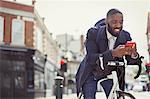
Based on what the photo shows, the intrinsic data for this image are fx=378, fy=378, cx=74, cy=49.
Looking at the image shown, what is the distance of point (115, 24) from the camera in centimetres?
192

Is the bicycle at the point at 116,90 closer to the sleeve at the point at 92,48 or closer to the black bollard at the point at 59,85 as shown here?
the sleeve at the point at 92,48

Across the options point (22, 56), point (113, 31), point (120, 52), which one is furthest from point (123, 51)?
point (22, 56)

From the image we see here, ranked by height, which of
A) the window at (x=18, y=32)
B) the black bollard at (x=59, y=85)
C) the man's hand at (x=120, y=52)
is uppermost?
the window at (x=18, y=32)

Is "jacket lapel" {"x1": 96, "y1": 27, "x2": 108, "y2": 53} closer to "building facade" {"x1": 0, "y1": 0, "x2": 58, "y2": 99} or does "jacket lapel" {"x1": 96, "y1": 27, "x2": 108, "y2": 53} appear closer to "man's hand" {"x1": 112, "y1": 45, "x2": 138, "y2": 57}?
"man's hand" {"x1": 112, "y1": 45, "x2": 138, "y2": 57}

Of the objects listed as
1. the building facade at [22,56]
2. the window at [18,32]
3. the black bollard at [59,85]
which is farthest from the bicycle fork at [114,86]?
the window at [18,32]

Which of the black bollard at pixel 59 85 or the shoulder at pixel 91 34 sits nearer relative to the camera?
the shoulder at pixel 91 34

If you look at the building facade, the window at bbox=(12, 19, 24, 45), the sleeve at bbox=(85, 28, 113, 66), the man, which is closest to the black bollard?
the man

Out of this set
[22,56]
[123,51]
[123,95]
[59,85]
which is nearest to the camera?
[123,51]

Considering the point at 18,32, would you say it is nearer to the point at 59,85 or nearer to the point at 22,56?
the point at 22,56

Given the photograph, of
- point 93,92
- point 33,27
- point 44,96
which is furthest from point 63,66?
point 33,27

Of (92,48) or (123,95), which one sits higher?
(92,48)

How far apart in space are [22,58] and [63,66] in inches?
317

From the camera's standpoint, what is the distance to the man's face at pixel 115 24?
1921 mm

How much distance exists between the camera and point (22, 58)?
36.3ft
